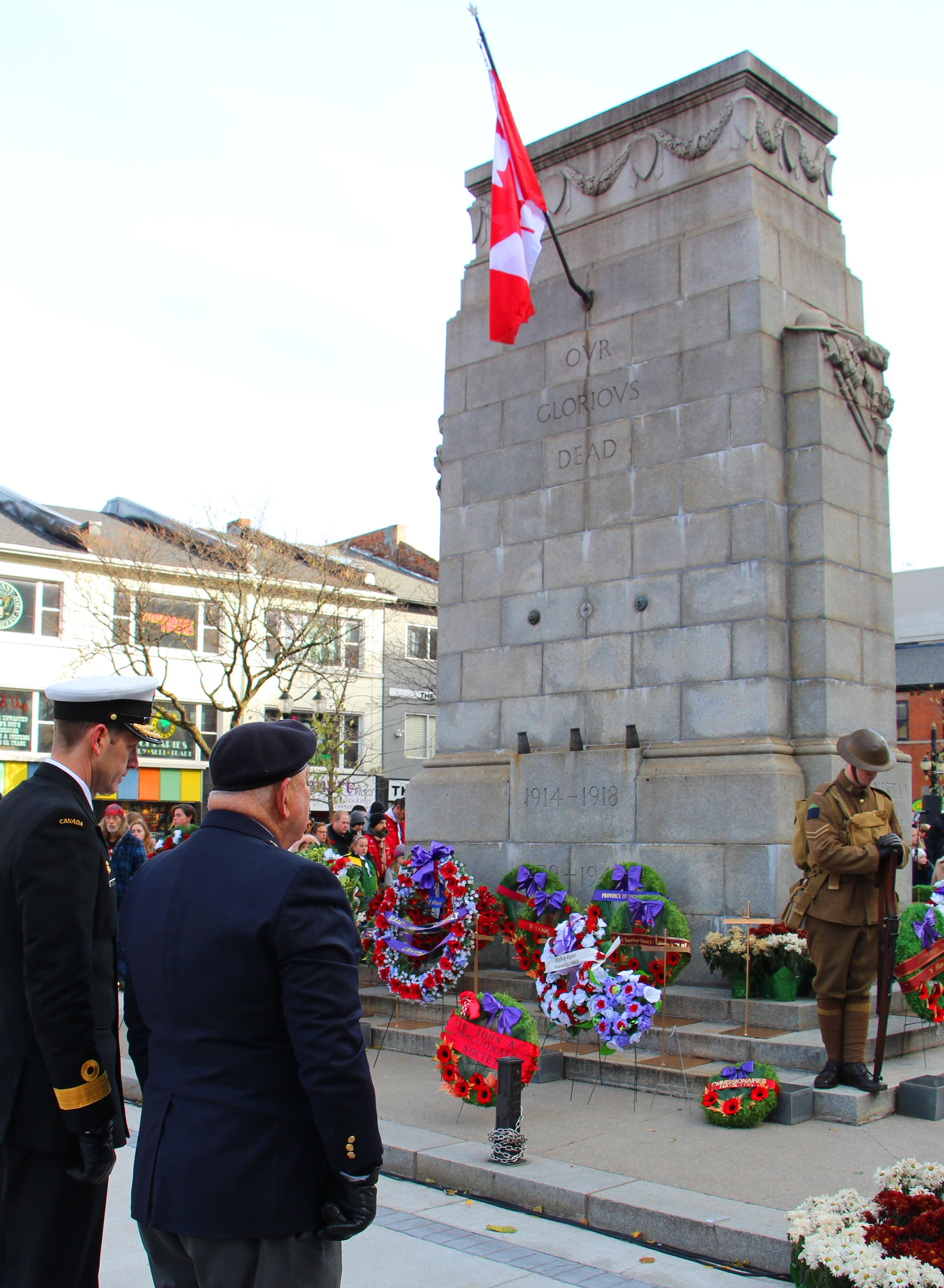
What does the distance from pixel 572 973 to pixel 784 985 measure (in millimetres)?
1987

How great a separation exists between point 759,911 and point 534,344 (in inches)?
235

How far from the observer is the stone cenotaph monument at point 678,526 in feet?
32.7

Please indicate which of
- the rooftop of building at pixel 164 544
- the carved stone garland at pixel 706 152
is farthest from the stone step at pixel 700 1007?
the rooftop of building at pixel 164 544

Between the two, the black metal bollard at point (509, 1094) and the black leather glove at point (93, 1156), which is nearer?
the black leather glove at point (93, 1156)

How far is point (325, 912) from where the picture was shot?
284 cm

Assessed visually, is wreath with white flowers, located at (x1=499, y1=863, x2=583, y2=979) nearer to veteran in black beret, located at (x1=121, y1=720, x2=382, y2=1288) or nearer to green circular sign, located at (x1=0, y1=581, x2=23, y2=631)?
veteran in black beret, located at (x1=121, y1=720, x2=382, y2=1288)

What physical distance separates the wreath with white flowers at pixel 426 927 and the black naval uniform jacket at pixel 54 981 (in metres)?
5.83

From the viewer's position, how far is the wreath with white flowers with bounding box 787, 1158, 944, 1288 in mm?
3732

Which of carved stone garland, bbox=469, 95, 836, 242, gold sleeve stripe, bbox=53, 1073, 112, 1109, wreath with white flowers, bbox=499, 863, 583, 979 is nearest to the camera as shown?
gold sleeve stripe, bbox=53, 1073, 112, 1109

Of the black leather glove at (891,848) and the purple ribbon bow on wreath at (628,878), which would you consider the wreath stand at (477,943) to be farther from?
the black leather glove at (891,848)

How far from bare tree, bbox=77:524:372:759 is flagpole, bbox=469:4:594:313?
846 inches

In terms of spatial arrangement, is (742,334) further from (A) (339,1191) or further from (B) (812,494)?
(A) (339,1191)

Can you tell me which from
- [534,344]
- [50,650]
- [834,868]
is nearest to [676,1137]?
[834,868]

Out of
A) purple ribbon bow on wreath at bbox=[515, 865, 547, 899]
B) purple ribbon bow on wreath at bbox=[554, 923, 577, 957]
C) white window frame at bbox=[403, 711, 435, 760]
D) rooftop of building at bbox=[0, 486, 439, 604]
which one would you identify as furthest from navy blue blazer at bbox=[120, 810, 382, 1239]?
white window frame at bbox=[403, 711, 435, 760]
